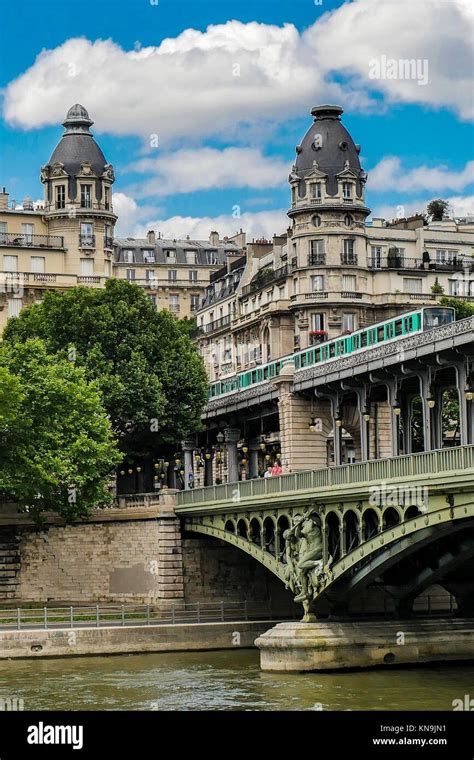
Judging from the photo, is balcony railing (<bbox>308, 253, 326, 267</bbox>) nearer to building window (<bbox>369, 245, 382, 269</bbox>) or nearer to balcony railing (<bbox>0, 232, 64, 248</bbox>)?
building window (<bbox>369, 245, 382, 269</bbox>)

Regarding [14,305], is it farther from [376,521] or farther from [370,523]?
[376,521]

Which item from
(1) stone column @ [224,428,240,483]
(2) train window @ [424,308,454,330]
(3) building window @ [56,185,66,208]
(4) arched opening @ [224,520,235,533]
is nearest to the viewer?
(4) arched opening @ [224,520,235,533]

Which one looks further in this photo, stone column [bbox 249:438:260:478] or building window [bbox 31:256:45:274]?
building window [bbox 31:256:45:274]

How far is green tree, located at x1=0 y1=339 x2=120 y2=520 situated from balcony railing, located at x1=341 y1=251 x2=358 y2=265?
3768cm

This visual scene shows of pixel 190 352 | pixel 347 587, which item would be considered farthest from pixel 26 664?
pixel 190 352

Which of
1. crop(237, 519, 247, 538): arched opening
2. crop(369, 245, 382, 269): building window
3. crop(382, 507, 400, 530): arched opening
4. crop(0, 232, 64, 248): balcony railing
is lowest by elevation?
crop(382, 507, 400, 530): arched opening

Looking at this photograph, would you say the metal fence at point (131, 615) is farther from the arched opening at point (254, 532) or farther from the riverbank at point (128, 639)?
the arched opening at point (254, 532)

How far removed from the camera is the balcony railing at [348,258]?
130375 mm

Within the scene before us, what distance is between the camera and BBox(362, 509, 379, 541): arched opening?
214ft

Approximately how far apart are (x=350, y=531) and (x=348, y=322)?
62.0 m

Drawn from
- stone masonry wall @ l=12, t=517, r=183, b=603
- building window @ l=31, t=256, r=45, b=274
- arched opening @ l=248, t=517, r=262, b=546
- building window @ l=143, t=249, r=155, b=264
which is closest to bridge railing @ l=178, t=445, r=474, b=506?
arched opening @ l=248, t=517, r=262, b=546

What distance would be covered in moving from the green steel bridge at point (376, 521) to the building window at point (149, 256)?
294ft

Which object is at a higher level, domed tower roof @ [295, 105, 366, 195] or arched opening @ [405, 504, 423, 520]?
domed tower roof @ [295, 105, 366, 195]
